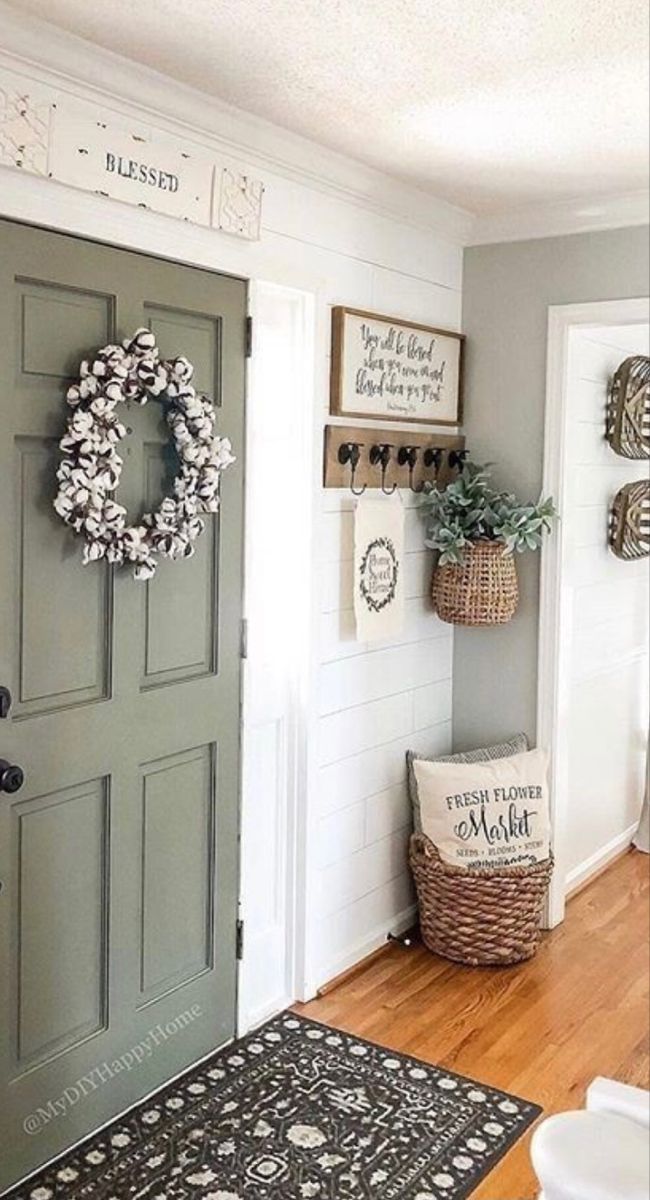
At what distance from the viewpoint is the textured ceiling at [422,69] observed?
2.13 meters

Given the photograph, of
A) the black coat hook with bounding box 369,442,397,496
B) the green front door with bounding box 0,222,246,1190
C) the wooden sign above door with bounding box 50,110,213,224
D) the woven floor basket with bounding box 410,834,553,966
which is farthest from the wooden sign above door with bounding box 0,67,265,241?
the woven floor basket with bounding box 410,834,553,966

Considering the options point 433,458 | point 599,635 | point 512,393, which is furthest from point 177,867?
point 599,635

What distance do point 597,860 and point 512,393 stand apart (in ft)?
6.14

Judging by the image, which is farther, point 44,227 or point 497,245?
point 497,245

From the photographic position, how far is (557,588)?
3697 millimetres

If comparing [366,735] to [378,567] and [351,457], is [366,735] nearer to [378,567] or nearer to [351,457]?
[378,567]

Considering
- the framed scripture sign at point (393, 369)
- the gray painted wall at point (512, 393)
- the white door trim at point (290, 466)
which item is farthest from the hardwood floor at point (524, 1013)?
the framed scripture sign at point (393, 369)

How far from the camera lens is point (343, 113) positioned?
8.89 feet

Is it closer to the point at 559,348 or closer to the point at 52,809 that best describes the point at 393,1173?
the point at 52,809

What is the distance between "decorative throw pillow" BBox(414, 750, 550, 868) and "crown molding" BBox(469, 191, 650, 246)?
1676 millimetres

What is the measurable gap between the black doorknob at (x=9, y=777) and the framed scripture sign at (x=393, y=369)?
1435 millimetres

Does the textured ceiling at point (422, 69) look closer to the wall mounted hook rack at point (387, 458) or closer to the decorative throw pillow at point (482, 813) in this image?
the wall mounted hook rack at point (387, 458)

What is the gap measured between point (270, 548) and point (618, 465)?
178cm

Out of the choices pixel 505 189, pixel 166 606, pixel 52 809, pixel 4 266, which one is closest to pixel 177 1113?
pixel 52 809
